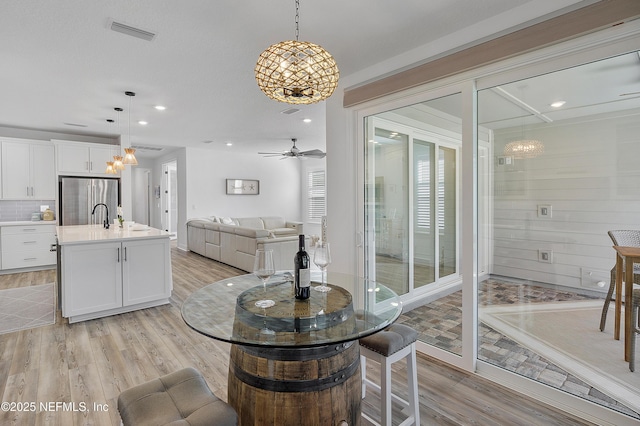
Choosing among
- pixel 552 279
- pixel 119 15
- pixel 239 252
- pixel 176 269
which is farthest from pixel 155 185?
pixel 552 279

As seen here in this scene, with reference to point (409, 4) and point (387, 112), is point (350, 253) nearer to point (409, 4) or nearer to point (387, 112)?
point (387, 112)

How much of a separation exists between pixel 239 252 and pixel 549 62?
500 cm

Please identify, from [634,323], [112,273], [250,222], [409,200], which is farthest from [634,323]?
[250,222]

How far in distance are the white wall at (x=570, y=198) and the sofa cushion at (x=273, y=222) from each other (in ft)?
21.8

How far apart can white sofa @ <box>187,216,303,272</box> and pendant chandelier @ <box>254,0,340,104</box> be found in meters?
3.62

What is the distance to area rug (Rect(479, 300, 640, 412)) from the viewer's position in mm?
1903

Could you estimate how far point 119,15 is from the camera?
86.0 inches

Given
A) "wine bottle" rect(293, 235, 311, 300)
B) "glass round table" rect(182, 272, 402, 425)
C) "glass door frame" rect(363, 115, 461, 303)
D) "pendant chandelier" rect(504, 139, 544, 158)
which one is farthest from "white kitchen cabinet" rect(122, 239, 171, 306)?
"pendant chandelier" rect(504, 139, 544, 158)

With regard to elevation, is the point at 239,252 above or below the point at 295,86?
below

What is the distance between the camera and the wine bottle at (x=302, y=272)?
58.6 inches

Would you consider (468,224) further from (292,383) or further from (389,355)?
(292,383)

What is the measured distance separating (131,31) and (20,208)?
5464 mm

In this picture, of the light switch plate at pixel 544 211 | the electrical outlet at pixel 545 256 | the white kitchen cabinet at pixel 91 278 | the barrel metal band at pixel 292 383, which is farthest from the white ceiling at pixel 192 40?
the barrel metal band at pixel 292 383

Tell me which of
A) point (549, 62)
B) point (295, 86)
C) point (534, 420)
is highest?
point (549, 62)
